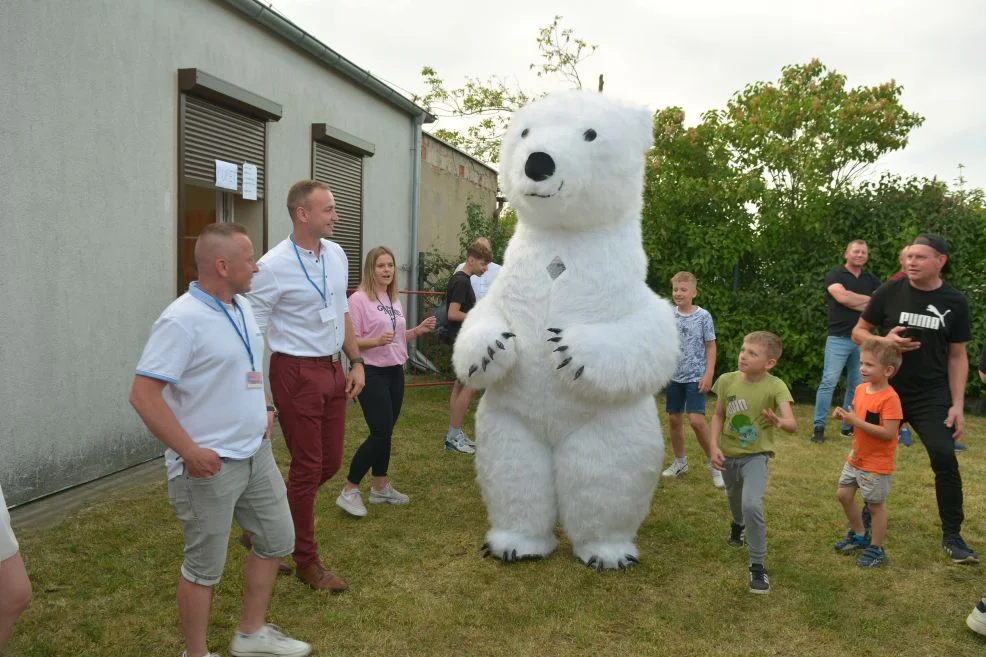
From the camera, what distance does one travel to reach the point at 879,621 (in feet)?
10.6

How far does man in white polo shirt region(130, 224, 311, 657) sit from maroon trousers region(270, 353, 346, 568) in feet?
2.11

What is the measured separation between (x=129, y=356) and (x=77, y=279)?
0.72 metres

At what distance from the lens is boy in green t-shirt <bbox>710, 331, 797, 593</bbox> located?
138 inches

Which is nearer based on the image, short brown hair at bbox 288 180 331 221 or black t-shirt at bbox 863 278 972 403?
short brown hair at bbox 288 180 331 221

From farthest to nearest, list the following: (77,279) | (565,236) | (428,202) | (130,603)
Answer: (428,202) < (77,279) < (565,236) < (130,603)

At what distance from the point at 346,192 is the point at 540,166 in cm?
550

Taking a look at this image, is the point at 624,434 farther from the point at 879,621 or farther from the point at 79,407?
the point at 79,407

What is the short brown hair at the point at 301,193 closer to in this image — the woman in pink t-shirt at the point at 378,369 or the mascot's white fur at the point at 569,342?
the mascot's white fur at the point at 569,342

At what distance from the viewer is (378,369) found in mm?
4449

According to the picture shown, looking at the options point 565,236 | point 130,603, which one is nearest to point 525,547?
point 565,236

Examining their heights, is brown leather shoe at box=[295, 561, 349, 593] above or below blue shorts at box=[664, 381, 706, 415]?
below

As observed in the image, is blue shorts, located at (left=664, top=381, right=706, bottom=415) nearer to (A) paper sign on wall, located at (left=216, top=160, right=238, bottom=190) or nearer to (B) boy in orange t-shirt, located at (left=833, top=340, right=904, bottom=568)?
(B) boy in orange t-shirt, located at (left=833, top=340, right=904, bottom=568)

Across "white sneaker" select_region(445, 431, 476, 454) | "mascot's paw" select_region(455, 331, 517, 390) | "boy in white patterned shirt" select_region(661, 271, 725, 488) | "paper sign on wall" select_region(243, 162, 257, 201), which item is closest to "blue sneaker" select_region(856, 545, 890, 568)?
"boy in white patterned shirt" select_region(661, 271, 725, 488)

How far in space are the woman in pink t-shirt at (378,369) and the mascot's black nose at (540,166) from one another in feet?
4.30
